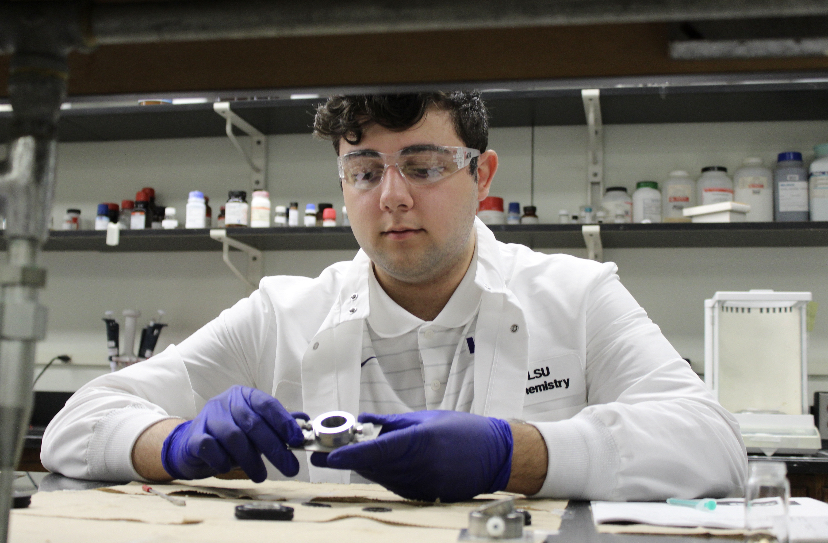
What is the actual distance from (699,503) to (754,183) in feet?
5.72

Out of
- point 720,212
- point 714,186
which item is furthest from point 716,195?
point 720,212

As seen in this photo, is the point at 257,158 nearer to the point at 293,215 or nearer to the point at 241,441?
the point at 293,215

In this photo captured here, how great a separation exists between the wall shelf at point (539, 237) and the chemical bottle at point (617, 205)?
0.07 metres

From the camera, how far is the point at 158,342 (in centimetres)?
274

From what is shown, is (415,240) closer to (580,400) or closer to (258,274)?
(580,400)

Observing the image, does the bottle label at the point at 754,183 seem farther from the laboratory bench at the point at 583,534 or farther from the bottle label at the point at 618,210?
the laboratory bench at the point at 583,534

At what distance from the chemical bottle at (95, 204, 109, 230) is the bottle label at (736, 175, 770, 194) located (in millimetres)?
2179

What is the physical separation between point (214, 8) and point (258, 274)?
238cm

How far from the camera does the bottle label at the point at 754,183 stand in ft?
7.59

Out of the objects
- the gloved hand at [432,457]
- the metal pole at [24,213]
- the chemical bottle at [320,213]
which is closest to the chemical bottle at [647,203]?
the chemical bottle at [320,213]

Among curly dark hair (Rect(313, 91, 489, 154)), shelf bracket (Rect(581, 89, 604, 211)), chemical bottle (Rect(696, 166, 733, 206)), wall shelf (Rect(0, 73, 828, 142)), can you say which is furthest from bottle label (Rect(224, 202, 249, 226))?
chemical bottle (Rect(696, 166, 733, 206))

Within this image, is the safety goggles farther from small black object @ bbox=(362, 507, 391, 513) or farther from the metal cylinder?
small black object @ bbox=(362, 507, 391, 513)

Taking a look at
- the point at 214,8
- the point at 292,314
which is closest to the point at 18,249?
the point at 214,8

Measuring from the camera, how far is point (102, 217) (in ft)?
8.57
